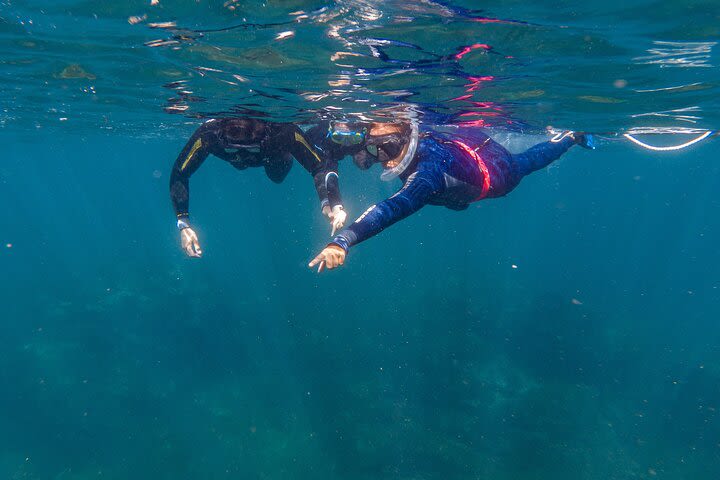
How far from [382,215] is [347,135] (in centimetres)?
395

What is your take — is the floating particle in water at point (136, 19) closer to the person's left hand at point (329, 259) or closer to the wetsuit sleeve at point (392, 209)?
the wetsuit sleeve at point (392, 209)

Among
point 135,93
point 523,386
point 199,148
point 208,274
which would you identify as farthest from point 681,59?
point 208,274

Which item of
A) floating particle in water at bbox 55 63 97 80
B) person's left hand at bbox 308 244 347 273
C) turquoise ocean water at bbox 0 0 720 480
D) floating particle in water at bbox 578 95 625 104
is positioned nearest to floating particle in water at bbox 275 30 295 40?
turquoise ocean water at bbox 0 0 720 480

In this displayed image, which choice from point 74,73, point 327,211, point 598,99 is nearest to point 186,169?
point 327,211

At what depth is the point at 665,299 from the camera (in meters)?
34.0

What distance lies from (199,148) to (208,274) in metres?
18.4

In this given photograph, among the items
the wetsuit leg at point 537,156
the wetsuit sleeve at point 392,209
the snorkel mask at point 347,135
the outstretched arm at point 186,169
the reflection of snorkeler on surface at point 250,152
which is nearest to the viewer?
the wetsuit sleeve at point 392,209

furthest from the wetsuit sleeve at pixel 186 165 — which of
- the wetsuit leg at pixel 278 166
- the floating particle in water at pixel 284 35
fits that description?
the floating particle in water at pixel 284 35

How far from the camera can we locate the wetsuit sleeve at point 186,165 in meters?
7.98

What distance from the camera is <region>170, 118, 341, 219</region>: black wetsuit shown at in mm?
8125

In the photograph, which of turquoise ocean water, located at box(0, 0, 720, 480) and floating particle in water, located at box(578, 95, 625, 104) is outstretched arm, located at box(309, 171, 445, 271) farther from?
floating particle in water, located at box(578, 95, 625, 104)

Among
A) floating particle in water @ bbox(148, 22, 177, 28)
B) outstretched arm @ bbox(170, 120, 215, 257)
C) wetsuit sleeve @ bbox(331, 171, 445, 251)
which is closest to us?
wetsuit sleeve @ bbox(331, 171, 445, 251)

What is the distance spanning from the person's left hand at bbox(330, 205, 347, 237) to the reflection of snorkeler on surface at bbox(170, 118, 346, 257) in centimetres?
18

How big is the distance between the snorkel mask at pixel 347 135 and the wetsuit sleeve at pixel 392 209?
2.58 meters
